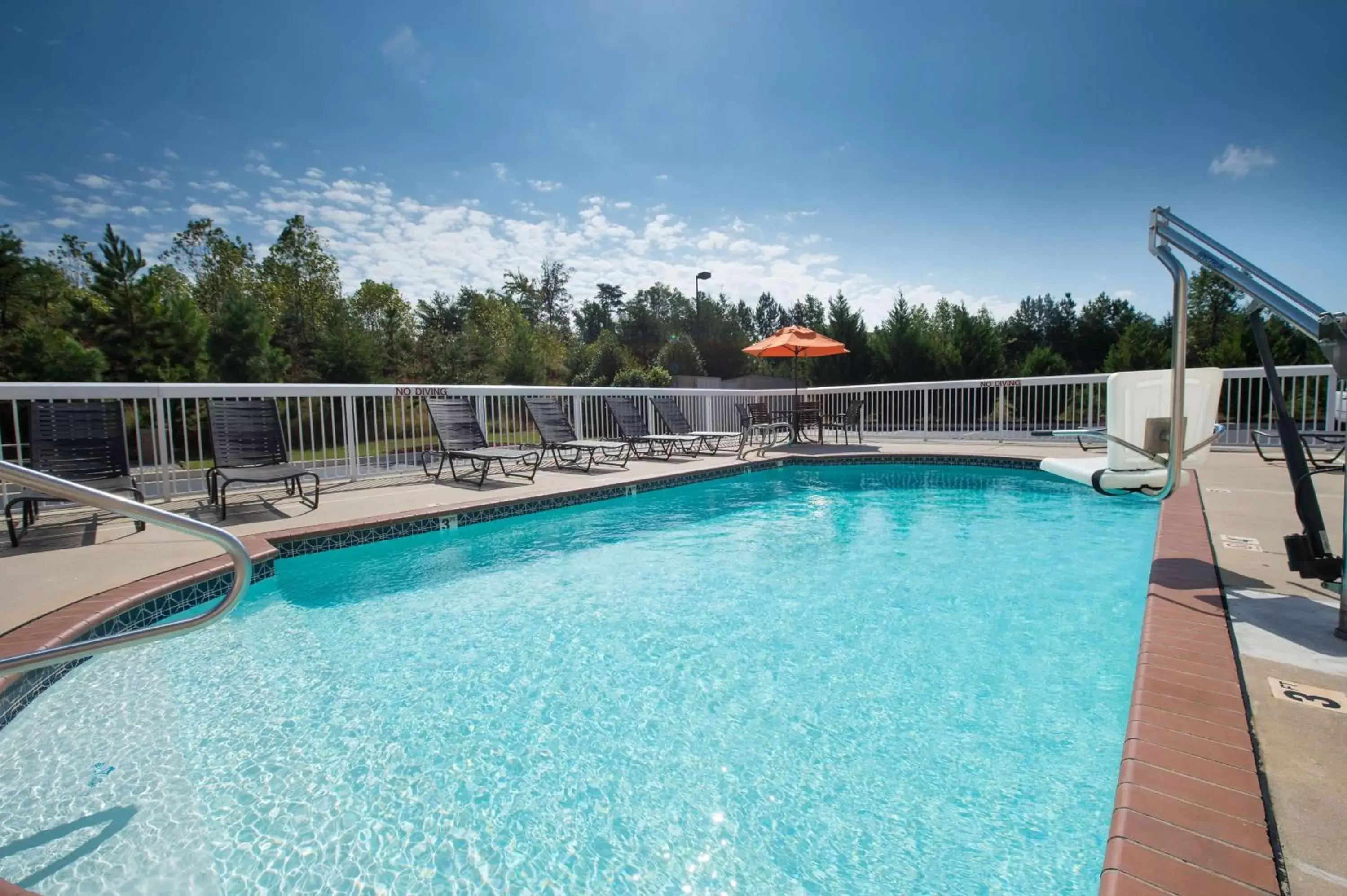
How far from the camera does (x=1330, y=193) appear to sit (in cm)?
1187

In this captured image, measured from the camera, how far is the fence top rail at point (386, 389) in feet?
15.7

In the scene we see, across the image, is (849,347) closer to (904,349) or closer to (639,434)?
(904,349)

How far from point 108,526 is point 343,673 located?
11.2ft

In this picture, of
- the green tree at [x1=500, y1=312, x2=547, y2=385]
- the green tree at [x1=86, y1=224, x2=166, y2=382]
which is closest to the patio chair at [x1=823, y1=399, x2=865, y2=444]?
the green tree at [x1=500, y1=312, x2=547, y2=385]

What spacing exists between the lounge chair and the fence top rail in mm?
218

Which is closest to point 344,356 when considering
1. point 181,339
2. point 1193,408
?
point 181,339

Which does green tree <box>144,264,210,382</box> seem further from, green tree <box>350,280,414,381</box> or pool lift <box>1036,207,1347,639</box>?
pool lift <box>1036,207,1347,639</box>

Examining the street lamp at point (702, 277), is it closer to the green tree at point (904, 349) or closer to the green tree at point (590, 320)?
the green tree at point (904, 349)

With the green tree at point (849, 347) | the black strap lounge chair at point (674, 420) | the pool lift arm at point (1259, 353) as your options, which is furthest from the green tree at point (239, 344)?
the pool lift arm at point (1259, 353)

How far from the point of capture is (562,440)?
7898 millimetres

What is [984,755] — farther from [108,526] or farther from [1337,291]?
[1337,291]

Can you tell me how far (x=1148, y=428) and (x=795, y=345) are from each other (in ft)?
23.0

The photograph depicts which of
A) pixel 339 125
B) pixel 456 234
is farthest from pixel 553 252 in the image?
pixel 339 125

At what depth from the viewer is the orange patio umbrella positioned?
32.1ft
